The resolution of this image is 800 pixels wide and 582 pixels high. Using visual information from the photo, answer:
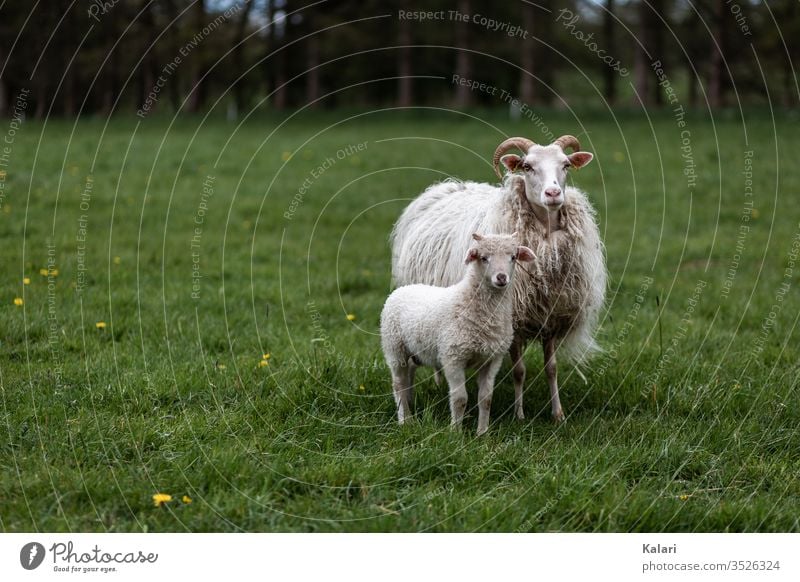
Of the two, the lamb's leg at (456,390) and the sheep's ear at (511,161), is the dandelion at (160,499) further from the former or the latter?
the sheep's ear at (511,161)

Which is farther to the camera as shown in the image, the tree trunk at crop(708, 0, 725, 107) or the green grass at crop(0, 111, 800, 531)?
the tree trunk at crop(708, 0, 725, 107)

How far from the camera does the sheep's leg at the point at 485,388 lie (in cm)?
574

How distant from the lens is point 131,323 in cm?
798

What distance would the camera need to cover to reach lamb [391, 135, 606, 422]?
6188 mm

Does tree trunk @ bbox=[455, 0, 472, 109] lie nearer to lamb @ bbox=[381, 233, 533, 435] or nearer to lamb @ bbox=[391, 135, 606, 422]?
lamb @ bbox=[391, 135, 606, 422]

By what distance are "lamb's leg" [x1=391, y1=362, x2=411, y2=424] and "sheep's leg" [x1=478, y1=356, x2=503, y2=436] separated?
0.56 m

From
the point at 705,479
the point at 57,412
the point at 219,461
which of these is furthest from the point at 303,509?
the point at 705,479

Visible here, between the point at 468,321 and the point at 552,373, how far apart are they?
1455 mm

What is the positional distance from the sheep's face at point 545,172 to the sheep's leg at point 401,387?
62.1 inches

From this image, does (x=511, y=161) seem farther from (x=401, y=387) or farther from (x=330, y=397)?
(x=330, y=397)

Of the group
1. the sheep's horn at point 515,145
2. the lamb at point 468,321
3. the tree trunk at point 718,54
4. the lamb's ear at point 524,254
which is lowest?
the lamb at point 468,321

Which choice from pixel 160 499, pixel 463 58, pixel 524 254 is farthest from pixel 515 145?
pixel 463 58

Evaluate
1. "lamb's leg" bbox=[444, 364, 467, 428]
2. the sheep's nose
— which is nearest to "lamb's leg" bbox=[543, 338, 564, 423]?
"lamb's leg" bbox=[444, 364, 467, 428]

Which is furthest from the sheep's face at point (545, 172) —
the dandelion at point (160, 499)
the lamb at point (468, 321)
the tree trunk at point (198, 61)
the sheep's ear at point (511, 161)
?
the tree trunk at point (198, 61)
